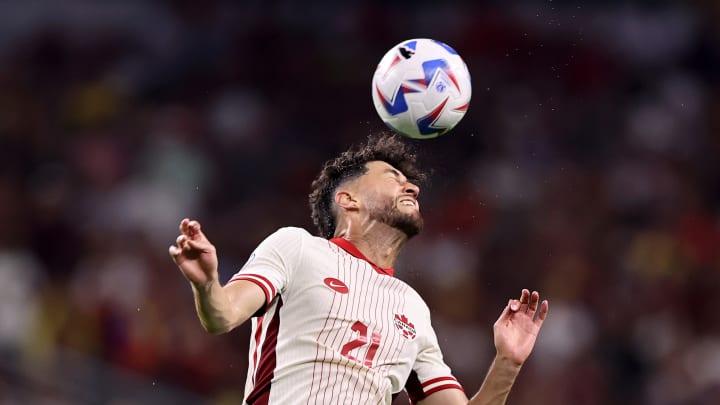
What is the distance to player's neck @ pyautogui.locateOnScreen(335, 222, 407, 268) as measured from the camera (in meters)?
5.39

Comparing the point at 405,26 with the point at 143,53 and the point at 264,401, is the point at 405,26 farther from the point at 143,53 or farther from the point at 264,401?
the point at 264,401

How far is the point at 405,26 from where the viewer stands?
47.3ft

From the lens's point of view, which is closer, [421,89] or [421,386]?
[421,386]

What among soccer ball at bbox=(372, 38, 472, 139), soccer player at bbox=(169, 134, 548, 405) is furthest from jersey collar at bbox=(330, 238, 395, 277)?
soccer ball at bbox=(372, 38, 472, 139)

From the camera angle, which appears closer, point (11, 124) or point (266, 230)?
point (266, 230)

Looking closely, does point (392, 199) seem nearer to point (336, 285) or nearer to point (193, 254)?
point (336, 285)

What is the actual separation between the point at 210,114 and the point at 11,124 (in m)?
2.19

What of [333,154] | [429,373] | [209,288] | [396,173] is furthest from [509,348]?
[333,154]

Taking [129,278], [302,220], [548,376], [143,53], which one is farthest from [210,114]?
[548,376]

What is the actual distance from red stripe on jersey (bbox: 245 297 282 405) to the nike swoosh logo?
0.74 feet

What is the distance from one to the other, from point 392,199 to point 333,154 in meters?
6.63

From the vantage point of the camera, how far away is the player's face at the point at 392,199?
17.7 feet

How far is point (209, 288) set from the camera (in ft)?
13.8

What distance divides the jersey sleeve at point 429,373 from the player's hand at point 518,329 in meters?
0.31
